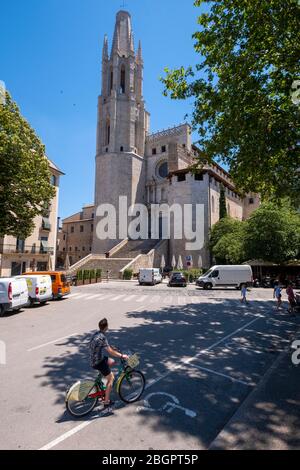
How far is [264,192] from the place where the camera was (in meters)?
14.7

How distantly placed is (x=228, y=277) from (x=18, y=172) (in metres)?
19.8

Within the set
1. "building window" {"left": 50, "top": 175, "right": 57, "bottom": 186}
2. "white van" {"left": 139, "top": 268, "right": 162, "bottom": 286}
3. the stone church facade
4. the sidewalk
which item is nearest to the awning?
"building window" {"left": 50, "top": 175, "right": 57, "bottom": 186}

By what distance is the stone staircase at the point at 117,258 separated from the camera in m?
40.3

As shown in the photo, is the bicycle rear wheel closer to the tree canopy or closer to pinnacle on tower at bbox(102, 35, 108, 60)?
the tree canopy

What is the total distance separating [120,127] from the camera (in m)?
56.2

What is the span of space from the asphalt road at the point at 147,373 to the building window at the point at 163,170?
47317mm

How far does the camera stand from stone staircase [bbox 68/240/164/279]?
40281mm

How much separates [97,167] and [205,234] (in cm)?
2631

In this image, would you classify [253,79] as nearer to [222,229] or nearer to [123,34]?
[222,229]

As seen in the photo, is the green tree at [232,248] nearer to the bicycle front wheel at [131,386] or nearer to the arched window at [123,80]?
the bicycle front wheel at [131,386]

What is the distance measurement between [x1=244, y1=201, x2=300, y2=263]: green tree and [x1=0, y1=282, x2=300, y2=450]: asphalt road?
17.7 m

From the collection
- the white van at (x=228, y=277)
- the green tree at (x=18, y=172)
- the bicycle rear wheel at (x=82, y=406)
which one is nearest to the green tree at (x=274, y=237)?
the white van at (x=228, y=277)
